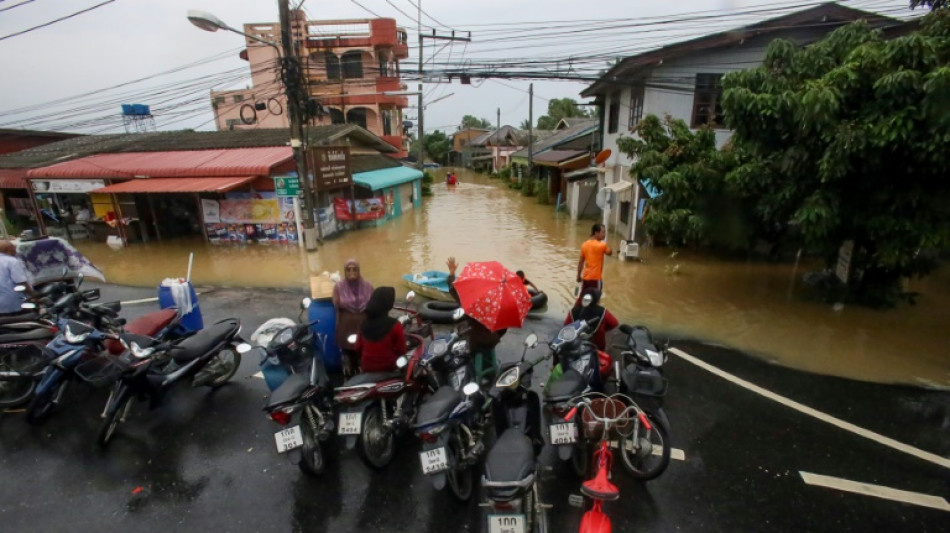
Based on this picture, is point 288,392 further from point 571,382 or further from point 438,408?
point 571,382

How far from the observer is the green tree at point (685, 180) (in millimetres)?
9539


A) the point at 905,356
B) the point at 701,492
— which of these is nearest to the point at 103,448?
the point at 701,492

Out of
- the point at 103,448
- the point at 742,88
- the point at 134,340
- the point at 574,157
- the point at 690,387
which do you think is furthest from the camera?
the point at 574,157

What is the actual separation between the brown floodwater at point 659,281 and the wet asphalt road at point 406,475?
1365mm

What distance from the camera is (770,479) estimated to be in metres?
3.98

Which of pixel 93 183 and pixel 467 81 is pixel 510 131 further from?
pixel 93 183

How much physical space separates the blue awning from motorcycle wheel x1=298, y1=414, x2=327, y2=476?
14.5 m

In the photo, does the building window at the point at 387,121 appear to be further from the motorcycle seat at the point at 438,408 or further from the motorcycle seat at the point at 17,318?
the motorcycle seat at the point at 438,408

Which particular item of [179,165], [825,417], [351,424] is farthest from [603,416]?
[179,165]

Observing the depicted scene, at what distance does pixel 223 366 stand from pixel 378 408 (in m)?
2.77

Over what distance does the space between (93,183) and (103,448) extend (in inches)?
577

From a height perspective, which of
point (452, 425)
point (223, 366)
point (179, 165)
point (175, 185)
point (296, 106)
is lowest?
point (223, 366)

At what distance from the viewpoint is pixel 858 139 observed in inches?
247

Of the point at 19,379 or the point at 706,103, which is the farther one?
the point at 706,103
